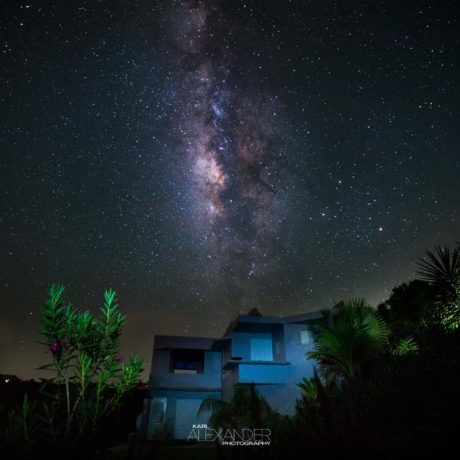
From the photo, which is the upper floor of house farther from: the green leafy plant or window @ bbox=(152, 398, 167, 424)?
the green leafy plant

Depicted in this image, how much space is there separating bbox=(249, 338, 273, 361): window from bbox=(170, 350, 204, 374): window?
4250 mm

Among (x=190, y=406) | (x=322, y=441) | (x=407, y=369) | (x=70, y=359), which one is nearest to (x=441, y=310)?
(x=407, y=369)

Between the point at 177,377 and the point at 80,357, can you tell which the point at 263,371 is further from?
the point at 80,357

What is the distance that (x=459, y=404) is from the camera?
491 cm

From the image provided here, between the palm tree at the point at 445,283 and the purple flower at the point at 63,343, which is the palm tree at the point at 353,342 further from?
the purple flower at the point at 63,343

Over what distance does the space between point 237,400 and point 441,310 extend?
8663mm

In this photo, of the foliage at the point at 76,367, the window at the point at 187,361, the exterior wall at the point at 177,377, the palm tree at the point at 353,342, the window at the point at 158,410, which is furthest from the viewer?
the window at the point at 187,361

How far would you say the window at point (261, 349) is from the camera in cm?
1911

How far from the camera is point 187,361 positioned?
69.3 feet

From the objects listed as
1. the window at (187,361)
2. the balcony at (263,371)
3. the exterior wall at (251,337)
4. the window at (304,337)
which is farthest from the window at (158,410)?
the window at (304,337)

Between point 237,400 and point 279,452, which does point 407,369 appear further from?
point 237,400

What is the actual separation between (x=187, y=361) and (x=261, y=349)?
554 cm

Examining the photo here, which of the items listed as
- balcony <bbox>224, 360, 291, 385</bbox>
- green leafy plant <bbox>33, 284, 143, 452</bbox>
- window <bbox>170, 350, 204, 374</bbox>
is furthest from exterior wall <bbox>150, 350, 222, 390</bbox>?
green leafy plant <bbox>33, 284, 143, 452</bbox>

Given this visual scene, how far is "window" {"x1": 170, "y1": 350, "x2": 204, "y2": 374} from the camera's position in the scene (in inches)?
820
